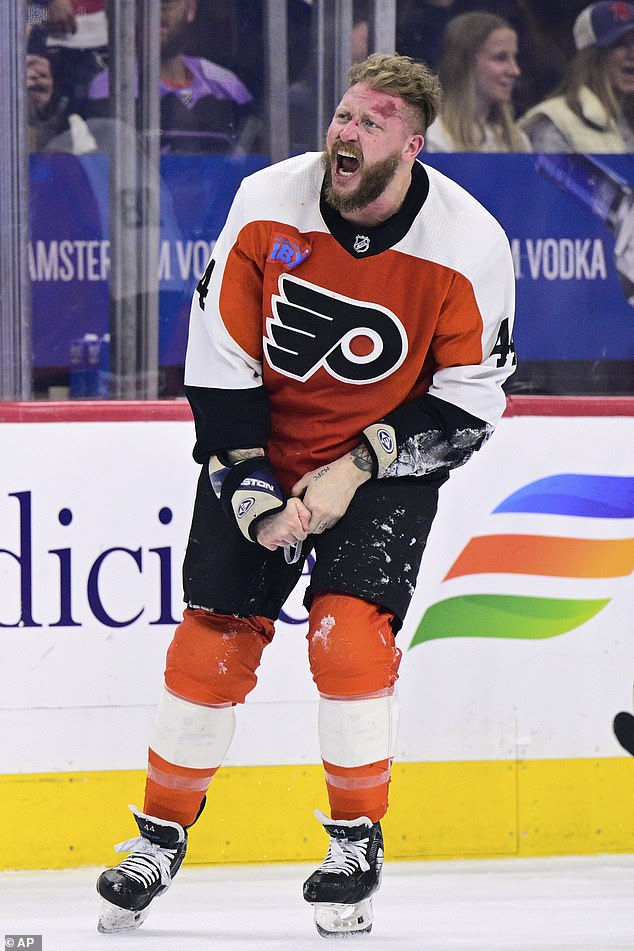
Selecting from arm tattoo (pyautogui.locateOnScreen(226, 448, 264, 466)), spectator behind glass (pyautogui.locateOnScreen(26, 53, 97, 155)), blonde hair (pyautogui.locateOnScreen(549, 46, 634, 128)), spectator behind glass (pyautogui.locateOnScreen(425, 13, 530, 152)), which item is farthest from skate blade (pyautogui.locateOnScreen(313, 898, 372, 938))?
blonde hair (pyautogui.locateOnScreen(549, 46, 634, 128))

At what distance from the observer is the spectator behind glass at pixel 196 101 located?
11.4 feet

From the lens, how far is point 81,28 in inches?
134

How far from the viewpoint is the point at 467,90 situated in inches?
144

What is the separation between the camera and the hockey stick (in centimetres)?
278

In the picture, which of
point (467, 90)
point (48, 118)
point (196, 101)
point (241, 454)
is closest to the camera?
point (241, 454)

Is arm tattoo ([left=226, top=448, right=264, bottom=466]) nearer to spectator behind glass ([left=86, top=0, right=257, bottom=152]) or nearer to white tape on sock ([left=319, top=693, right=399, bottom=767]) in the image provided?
white tape on sock ([left=319, top=693, right=399, bottom=767])

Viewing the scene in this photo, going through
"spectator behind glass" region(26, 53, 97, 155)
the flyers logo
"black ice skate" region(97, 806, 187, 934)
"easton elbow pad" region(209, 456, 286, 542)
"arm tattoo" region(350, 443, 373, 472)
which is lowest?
"black ice skate" region(97, 806, 187, 934)

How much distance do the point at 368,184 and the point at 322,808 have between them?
4.39 ft

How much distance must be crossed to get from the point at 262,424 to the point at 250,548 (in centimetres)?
19

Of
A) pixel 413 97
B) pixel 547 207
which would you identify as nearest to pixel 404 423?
pixel 413 97

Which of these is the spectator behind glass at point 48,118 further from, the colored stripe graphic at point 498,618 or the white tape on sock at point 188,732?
the white tape on sock at point 188,732

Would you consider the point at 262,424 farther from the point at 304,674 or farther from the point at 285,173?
the point at 304,674

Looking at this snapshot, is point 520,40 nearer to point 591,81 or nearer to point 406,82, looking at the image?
point 591,81

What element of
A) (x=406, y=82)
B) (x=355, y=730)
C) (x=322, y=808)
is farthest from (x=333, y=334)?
(x=322, y=808)
